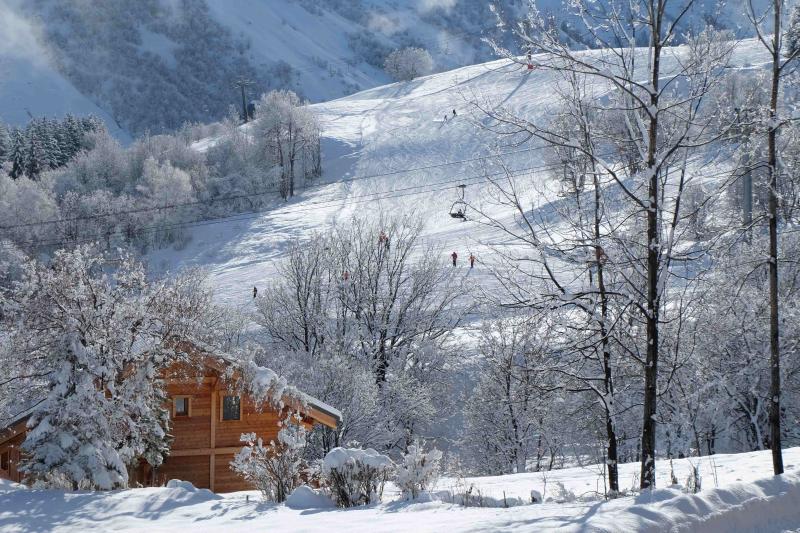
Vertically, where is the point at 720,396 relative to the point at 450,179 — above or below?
below

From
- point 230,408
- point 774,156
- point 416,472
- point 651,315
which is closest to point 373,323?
point 230,408

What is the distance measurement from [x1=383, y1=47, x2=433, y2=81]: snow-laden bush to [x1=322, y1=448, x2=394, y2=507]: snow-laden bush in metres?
131

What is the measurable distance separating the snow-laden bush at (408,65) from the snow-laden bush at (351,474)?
429 ft

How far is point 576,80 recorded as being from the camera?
34.4 ft

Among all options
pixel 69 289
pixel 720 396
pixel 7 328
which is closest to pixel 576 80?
pixel 69 289

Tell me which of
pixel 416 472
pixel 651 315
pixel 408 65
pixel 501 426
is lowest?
pixel 501 426

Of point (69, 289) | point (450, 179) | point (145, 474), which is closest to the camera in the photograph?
point (69, 289)

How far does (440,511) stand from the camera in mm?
8578

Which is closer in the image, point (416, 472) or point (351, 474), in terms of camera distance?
point (351, 474)

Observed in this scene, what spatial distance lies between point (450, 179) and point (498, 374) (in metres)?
45.5

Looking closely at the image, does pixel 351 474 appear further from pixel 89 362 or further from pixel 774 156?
pixel 774 156

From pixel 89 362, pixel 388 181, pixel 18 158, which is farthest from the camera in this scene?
pixel 18 158

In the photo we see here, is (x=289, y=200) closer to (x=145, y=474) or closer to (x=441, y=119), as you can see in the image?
(x=441, y=119)

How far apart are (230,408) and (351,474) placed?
38.0 feet
